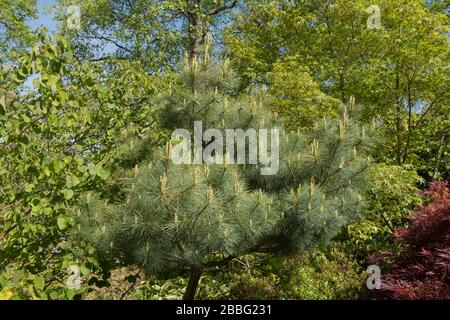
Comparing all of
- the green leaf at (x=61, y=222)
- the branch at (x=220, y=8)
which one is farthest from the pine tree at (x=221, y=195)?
the branch at (x=220, y=8)

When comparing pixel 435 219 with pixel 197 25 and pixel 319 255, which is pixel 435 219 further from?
pixel 197 25

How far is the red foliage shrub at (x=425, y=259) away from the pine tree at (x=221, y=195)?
1.98 ft

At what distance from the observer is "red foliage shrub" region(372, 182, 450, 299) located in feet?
11.5

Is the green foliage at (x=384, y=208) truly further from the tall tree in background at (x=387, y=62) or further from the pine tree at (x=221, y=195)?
the pine tree at (x=221, y=195)

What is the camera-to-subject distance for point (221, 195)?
11.5 feet

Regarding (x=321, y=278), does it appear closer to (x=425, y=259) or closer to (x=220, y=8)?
(x=425, y=259)

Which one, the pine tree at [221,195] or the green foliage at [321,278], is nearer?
the pine tree at [221,195]

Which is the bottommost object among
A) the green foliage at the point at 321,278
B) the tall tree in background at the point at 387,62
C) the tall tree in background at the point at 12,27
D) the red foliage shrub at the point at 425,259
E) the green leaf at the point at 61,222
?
the green foliage at the point at 321,278

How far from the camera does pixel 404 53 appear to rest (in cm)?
661

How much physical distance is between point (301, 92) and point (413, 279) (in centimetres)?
291

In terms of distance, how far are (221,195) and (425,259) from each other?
6.34 ft

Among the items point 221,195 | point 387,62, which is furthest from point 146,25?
point 221,195

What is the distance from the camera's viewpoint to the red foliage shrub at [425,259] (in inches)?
138

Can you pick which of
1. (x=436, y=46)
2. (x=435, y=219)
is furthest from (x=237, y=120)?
(x=436, y=46)
